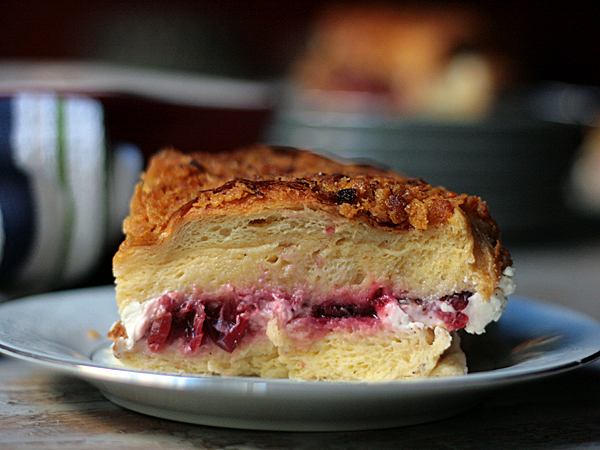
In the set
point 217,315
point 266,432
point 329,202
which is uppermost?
point 329,202

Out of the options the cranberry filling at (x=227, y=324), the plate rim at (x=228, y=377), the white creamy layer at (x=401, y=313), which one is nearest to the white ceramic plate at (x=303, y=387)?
the plate rim at (x=228, y=377)

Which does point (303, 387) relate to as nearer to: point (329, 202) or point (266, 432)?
point (266, 432)

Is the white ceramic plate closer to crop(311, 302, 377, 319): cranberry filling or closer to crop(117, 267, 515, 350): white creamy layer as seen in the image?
crop(117, 267, 515, 350): white creamy layer

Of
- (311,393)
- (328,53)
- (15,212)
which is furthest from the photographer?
(328,53)

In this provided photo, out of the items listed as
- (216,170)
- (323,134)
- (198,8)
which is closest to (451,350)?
(216,170)

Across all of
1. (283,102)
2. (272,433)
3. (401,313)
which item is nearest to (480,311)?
(401,313)

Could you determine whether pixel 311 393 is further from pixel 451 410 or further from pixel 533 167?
pixel 533 167

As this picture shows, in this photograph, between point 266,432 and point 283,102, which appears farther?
point 283,102

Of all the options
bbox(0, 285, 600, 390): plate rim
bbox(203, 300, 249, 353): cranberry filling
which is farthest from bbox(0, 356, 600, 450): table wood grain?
bbox(203, 300, 249, 353): cranberry filling
